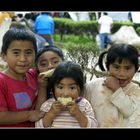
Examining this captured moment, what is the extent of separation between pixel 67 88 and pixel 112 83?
0.27 m

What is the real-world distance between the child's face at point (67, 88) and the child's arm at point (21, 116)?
17 centimetres

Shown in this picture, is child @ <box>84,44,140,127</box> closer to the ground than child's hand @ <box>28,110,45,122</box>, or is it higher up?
higher up

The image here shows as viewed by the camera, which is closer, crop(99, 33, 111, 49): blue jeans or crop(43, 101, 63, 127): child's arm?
crop(43, 101, 63, 127): child's arm

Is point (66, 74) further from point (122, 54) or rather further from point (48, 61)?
point (122, 54)

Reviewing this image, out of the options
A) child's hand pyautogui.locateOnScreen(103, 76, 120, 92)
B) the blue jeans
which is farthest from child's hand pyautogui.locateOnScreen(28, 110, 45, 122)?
the blue jeans

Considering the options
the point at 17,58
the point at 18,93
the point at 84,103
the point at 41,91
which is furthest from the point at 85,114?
the point at 17,58

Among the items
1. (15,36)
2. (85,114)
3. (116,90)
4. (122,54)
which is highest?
(15,36)

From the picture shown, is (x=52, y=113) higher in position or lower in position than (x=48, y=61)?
lower

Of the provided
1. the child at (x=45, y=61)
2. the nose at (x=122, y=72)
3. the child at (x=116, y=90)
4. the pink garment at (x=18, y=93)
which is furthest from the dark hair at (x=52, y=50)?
the nose at (x=122, y=72)

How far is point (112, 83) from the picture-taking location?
171 centimetres

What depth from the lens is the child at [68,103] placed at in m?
1.62

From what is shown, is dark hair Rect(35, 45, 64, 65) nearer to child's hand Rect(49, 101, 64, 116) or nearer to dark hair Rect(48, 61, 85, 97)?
dark hair Rect(48, 61, 85, 97)

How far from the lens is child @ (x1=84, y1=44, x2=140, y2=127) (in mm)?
1691
